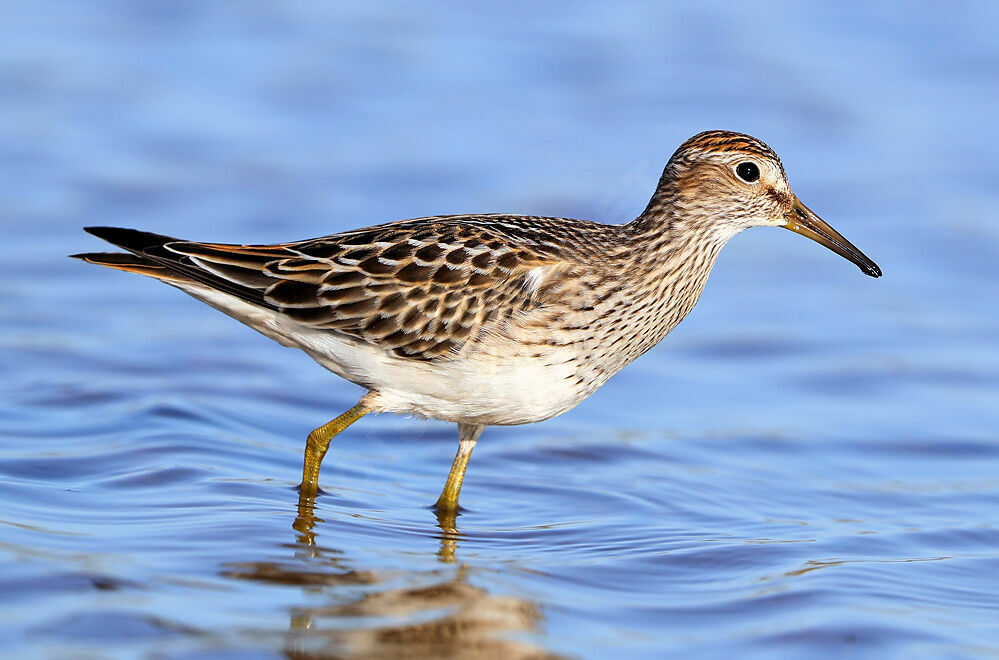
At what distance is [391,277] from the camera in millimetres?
8086

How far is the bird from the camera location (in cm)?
785

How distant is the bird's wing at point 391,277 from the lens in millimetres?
7922

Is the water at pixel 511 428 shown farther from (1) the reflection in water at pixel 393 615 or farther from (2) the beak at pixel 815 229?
(2) the beak at pixel 815 229

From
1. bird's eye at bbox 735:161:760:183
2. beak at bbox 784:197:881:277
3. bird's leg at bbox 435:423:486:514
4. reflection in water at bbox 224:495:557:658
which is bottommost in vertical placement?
reflection in water at bbox 224:495:557:658

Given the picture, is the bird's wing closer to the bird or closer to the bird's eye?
the bird

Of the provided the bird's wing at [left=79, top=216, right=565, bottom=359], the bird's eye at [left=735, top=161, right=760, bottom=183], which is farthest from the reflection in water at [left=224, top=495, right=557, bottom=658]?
the bird's eye at [left=735, top=161, right=760, bottom=183]

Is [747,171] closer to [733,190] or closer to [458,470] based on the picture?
[733,190]

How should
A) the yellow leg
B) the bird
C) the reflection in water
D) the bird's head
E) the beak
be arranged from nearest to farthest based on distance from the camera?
1. the reflection in water
2. the bird
3. the yellow leg
4. the bird's head
5. the beak

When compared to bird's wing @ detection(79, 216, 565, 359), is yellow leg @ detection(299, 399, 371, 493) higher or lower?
lower

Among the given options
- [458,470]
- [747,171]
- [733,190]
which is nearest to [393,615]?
[458,470]

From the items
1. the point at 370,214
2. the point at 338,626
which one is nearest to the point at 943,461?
the point at 338,626

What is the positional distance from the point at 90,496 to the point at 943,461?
5.33 metres

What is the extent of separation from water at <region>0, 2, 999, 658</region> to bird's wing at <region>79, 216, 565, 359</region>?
3.35 ft

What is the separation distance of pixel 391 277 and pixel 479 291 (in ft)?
1.69
